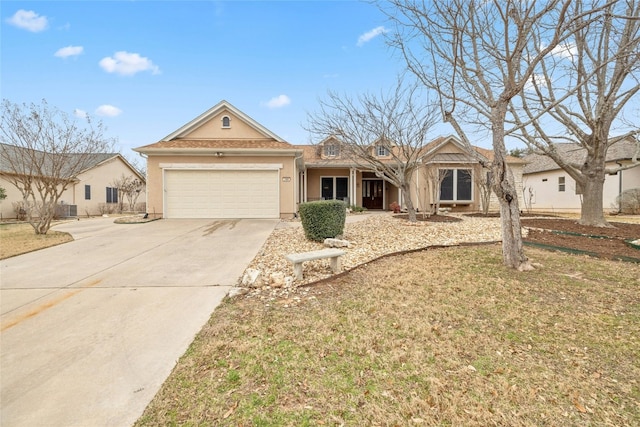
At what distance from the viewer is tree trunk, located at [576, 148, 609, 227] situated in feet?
30.2

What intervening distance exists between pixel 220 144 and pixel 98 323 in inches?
464

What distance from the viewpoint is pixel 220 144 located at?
14.1 m

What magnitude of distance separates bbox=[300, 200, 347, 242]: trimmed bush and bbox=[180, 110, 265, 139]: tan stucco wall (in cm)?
893

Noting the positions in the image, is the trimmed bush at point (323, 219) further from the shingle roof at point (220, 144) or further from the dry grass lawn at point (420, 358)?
the shingle roof at point (220, 144)

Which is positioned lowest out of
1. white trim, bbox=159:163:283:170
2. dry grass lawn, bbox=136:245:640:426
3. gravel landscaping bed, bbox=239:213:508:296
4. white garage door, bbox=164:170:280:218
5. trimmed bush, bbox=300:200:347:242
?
dry grass lawn, bbox=136:245:640:426

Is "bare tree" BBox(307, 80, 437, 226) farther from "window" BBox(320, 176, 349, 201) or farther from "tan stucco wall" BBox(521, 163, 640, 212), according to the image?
"tan stucco wall" BBox(521, 163, 640, 212)

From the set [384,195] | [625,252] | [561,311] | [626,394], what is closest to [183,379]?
[626,394]

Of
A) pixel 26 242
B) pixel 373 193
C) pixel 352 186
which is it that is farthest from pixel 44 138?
pixel 373 193

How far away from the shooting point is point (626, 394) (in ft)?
7.07

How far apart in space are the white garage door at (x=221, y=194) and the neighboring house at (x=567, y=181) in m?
14.0

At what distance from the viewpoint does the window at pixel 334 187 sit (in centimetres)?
1823

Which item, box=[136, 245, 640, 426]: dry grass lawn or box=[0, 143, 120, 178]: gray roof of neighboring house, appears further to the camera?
box=[0, 143, 120, 178]: gray roof of neighboring house

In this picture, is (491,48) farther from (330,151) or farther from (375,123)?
(330,151)

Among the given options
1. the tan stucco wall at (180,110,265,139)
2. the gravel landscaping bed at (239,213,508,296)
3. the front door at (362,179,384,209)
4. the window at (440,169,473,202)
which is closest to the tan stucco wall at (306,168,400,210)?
the front door at (362,179,384,209)
